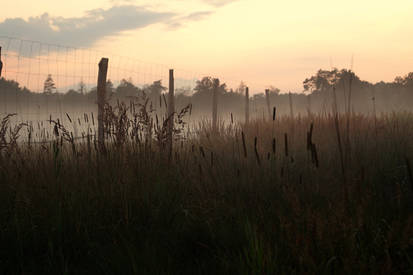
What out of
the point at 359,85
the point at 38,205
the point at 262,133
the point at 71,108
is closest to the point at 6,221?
the point at 38,205

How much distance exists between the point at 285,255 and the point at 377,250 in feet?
1.65

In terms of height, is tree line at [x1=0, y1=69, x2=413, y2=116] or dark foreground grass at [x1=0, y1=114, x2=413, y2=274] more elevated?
tree line at [x1=0, y1=69, x2=413, y2=116]

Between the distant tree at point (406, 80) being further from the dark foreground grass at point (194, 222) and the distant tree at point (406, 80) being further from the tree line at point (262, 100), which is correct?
the dark foreground grass at point (194, 222)

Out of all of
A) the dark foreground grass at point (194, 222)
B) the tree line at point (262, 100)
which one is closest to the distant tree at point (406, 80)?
the tree line at point (262, 100)

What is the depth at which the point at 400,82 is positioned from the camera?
4584 centimetres

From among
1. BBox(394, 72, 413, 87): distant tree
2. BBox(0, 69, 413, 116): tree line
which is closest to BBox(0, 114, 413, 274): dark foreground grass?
BBox(0, 69, 413, 116): tree line

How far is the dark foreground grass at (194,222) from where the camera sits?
2059 mm

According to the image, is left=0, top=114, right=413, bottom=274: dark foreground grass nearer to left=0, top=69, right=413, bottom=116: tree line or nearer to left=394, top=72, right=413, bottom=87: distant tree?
left=0, top=69, right=413, bottom=116: tree line

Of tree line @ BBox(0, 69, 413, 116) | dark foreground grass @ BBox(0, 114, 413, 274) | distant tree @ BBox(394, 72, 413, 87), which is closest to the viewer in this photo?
dark foreground grass @ BBox(0, 114, 413, 274)

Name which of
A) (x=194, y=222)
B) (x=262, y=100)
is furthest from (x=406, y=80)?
(x=194, y=222)

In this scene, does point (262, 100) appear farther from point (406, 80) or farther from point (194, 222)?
point (194, 222)

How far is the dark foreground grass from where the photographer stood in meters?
2.06

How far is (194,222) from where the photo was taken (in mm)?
2908

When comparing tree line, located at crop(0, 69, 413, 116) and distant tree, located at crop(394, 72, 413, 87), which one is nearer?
tree line, located at crop(0, 69, 413, 116)
